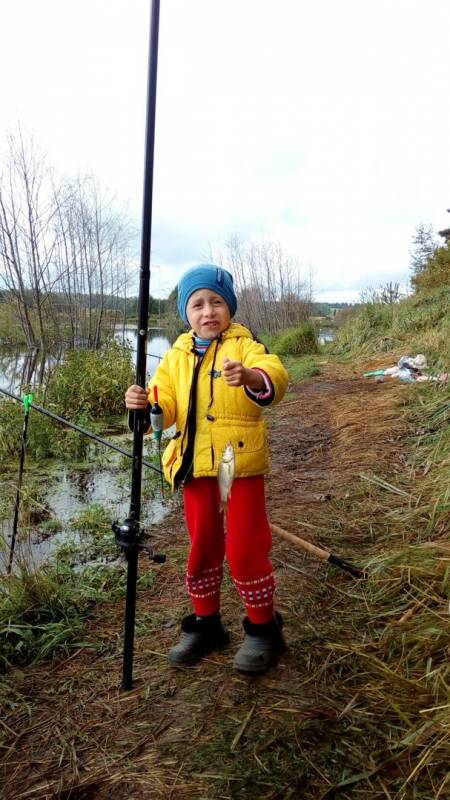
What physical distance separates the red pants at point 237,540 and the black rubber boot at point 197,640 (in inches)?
6.3

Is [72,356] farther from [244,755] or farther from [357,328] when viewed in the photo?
[244,755]

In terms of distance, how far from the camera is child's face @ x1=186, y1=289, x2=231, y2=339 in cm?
204

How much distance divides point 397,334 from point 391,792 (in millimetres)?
10475

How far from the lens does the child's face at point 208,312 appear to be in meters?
2.04

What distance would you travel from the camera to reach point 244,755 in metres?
1.62

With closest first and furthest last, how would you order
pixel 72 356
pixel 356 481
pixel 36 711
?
pixel 36 711, pixel 356 481, pixel 72 356

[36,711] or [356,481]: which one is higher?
[356,481]

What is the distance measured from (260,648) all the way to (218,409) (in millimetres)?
1034

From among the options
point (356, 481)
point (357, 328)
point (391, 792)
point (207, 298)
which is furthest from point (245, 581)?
point (357, 328)

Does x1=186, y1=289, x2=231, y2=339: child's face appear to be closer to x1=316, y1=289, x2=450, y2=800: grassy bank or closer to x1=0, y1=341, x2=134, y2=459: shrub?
x1=316, y1=289, x2=450, y2=800: grassy bank

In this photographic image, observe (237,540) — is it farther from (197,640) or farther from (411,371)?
Result: (411,371)

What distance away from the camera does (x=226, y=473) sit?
1878mm

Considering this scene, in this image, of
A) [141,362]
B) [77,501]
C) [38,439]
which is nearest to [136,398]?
[141,362]

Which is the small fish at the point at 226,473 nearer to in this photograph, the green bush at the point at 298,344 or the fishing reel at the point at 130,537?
the fishing reel at the point at 130,537
